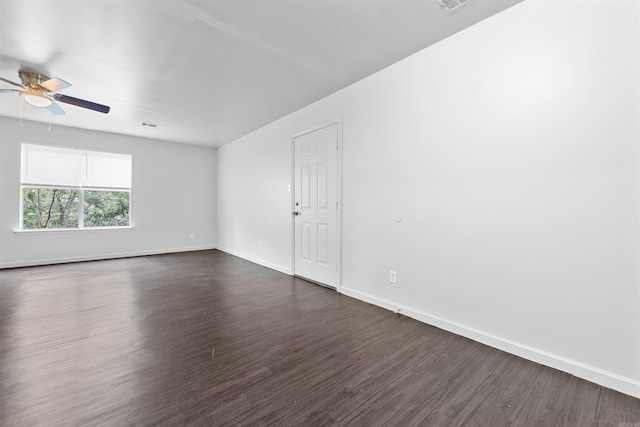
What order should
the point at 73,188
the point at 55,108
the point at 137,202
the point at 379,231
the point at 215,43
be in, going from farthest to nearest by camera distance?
the point at 137,202 < the point at 73,188 < the point at 55,108 < the point at 379,231 < the point at 215,43

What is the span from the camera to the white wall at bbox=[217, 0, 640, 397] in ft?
5.32

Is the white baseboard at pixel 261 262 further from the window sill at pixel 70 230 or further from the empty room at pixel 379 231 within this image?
the window sill at pixel 70 230

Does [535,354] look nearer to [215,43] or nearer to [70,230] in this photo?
[215,43]

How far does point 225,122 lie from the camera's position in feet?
15.1

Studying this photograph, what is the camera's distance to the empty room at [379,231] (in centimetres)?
156

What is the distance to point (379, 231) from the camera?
291 cm

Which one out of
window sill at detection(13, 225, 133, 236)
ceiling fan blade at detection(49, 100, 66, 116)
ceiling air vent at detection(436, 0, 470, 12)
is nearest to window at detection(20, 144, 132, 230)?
window sill at detection(13, 225, 133, 236)

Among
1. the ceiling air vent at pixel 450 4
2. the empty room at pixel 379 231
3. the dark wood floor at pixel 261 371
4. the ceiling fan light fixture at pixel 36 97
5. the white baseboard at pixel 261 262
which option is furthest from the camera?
the white baseboard at pixel 261 262

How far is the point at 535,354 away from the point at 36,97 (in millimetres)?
5335

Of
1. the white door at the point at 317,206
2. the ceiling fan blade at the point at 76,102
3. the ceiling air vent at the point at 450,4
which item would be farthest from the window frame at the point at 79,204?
the ceiling air vent at the point at 450,4

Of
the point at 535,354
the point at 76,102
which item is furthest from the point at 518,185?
the point at 76,102

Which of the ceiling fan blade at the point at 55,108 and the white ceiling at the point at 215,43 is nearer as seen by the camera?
the white ceiling at the point at 215,43

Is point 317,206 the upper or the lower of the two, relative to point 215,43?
lower

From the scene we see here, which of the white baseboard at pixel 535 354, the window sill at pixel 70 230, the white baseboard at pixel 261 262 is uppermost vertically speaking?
the window sill at pixel 70 230
